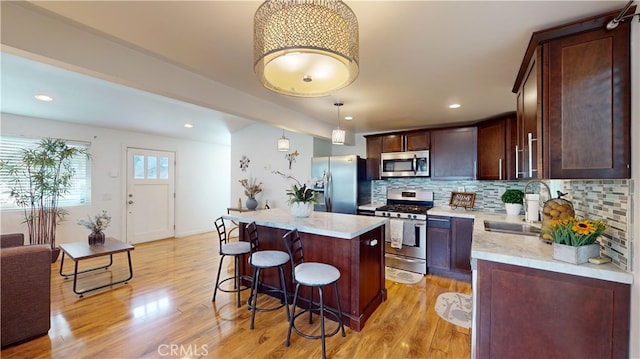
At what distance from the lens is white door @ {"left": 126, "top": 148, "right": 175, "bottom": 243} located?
17.7ft

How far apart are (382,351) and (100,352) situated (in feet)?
7.28

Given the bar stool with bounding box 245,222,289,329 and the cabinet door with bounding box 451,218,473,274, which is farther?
the cabinet door with bounding box 451,218,473,274

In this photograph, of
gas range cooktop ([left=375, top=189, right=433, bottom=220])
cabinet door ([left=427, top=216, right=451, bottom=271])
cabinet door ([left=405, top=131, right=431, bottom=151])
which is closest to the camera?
cabinet door ([left=427, top=216, right=451, bottom=271])

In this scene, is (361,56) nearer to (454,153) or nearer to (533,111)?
(533,111)

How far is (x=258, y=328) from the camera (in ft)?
7.80

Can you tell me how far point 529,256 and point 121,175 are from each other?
21.1 ft

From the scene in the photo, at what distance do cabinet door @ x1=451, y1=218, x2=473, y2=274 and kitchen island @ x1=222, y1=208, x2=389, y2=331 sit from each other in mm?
1350

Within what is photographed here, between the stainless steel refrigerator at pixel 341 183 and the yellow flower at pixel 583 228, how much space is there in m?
2.97

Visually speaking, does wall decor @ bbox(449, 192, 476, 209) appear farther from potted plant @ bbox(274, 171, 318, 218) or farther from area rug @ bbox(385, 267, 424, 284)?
potted plant @ bbox(274, 171, 318, 218)

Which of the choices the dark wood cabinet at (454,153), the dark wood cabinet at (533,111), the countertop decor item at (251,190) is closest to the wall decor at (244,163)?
the countertop decor item at (251,190)

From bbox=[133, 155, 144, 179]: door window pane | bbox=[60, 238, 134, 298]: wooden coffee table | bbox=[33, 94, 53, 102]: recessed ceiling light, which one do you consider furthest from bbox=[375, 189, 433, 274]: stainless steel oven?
bbox=[133, 155, 144, 179]: door window pane

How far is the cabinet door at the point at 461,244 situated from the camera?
3537 mm

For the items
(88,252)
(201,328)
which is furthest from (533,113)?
(88,252)

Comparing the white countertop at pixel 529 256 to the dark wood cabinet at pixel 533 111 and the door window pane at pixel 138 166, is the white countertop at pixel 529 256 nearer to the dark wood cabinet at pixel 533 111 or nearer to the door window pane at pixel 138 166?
the dark wood cabinet at pixel 533 111
